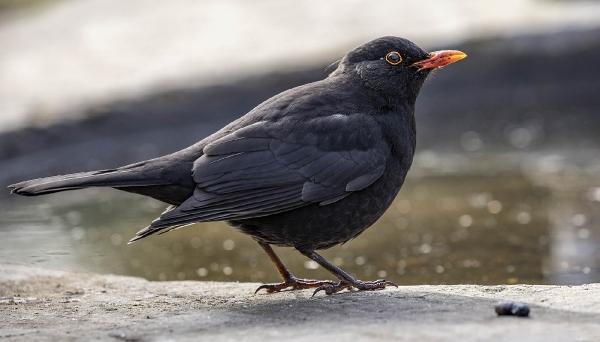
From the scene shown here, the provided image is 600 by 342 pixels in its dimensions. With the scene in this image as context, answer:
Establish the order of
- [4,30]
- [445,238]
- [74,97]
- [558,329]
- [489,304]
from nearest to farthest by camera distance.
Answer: [558,329], [489,304], [445,238], [74,97], [4,30]

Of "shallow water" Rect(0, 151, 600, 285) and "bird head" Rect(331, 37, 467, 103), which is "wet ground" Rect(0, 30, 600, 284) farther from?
"bird head" Rect(331, 37, 467, 103)

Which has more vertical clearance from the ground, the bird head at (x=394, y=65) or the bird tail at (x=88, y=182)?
the bird head at (x=394, y=65)

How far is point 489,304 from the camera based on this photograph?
3.76 m

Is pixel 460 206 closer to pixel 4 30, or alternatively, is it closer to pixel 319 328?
pixel 319 328

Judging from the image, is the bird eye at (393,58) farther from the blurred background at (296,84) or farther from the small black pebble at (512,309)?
the small black pebble at (512,309)

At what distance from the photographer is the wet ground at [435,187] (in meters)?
5.59

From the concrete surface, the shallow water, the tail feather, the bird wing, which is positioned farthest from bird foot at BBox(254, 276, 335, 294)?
the concrete surface

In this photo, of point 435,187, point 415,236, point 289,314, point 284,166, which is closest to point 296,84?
point 435,187

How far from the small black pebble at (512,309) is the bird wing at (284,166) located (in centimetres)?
108

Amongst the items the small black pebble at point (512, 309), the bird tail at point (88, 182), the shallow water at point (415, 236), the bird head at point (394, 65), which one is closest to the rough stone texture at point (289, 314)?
the small black pebble at point (512, 309)

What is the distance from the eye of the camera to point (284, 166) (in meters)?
4.29

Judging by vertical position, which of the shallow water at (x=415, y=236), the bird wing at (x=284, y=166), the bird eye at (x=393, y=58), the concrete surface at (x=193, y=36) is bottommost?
the shallow water at (x=415, y=236)

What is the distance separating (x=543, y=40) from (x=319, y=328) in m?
7.03

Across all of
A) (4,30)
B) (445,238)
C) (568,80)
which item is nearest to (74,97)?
(4,30)
